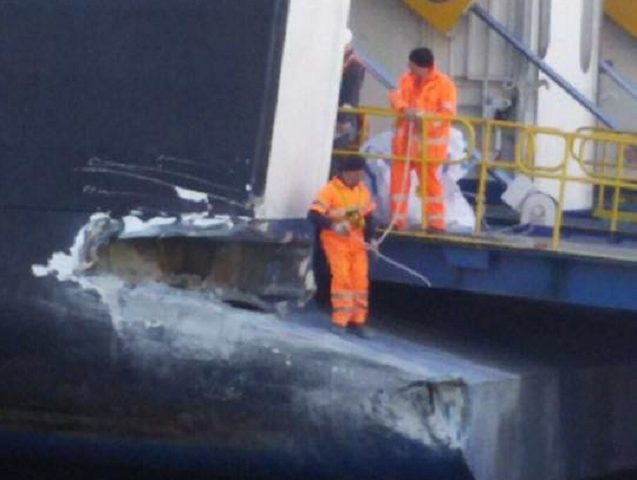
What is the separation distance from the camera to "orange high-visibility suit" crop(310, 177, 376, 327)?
10.4 m

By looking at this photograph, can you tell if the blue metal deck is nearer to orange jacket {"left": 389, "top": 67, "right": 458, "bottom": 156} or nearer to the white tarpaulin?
the white tarpaulin

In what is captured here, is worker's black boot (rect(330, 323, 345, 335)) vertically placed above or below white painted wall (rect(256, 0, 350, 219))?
below

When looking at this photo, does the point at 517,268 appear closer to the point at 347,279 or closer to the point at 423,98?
the point at 347,279

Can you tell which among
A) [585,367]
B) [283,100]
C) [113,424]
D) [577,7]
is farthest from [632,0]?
[113,424]

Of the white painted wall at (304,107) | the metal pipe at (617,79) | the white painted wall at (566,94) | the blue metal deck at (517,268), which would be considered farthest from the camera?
the metal pipe at (617,79)

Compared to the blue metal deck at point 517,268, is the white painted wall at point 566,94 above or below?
above

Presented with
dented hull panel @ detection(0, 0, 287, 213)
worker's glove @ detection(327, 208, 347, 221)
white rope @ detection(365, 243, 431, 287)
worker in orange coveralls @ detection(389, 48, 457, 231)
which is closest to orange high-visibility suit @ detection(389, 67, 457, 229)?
worker in orange coveralls @ detection(389, 48, 457, 231)

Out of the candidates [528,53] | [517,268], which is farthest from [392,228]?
[528,53]

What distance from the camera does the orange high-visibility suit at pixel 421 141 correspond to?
36.2 ft

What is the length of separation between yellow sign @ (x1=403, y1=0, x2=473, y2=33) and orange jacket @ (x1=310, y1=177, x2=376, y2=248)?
12.1 feet

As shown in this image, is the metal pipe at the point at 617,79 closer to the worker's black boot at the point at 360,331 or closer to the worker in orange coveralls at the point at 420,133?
the worker in orange coveralls at the point at 420,133

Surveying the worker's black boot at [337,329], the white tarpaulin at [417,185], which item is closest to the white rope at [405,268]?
the white tarpaulin at [417,185]

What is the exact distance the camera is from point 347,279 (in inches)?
412

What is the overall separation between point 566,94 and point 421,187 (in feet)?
12.9
